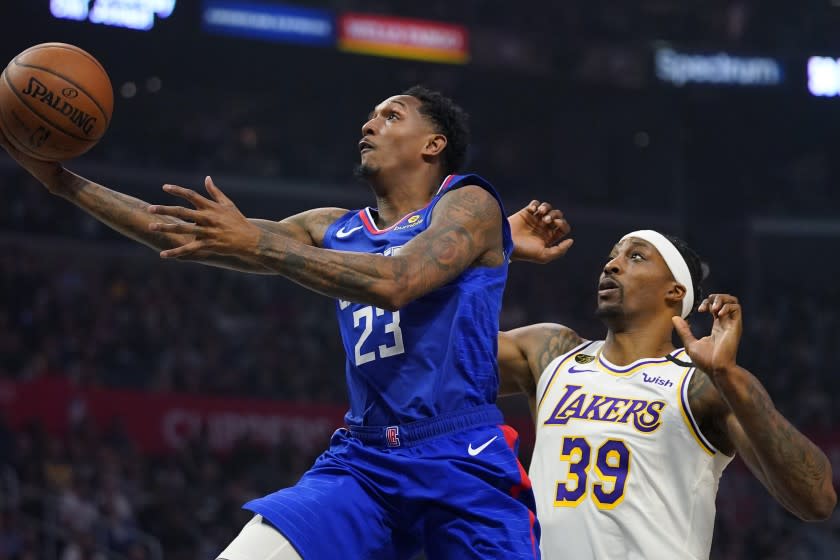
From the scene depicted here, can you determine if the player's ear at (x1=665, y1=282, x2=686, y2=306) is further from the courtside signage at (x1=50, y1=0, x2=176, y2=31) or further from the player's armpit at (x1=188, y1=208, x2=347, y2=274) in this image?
the courtside signage at (x1=50, y1=0, x2=176, y2=31)

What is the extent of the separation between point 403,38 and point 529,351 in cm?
1300

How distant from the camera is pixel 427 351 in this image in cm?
353

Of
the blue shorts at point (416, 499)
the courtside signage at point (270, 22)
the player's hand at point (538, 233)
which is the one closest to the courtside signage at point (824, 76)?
the courtside signage at point (270, 22)

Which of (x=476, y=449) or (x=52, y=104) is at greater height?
(x=52, y=104)

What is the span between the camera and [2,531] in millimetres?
9734

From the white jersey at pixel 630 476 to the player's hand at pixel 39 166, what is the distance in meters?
2.07

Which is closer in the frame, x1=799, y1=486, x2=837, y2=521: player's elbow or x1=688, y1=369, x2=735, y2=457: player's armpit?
x1=799, y1=486, x2=837, y2=521: player's elbow

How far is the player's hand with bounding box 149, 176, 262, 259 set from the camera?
2988mm

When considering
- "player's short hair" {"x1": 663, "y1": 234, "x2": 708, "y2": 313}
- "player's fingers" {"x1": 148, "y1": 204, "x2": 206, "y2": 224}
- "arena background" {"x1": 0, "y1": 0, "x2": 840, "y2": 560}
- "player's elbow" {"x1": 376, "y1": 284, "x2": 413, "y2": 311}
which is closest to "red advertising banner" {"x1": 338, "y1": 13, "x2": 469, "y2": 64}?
"arena background" {"x1": 0, "y1": 0, "x2": 840, "y2": 560}

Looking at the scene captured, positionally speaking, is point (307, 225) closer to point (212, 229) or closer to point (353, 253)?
point (353, 253)

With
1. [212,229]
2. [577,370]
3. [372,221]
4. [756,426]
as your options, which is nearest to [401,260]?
[212,229]

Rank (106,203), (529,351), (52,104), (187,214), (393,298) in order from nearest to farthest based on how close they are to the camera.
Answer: (187,214), (393,298), (52,104), (106,203), (529,351)

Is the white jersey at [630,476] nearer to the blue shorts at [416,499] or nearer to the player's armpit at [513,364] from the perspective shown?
the player's armpit at [513,364]

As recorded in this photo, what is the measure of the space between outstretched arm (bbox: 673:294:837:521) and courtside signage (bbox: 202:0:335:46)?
1314 cm
